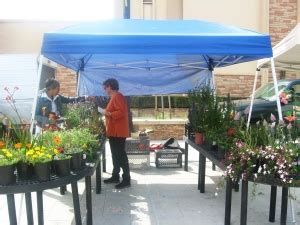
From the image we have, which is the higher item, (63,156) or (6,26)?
(6,26)

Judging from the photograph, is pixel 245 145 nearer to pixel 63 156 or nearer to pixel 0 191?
pixel 63 156

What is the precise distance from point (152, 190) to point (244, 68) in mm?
9153

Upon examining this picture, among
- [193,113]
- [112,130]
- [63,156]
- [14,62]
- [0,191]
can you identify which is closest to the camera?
[0,191]

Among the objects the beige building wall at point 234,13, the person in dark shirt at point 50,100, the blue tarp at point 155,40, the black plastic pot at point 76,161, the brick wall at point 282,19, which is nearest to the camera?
the black plastic pot at point 76,161

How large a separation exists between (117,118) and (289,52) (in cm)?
288

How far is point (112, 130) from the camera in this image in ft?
19.4

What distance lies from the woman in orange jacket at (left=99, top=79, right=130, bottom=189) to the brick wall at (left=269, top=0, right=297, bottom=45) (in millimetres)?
10047

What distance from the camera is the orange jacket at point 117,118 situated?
19.1 ft

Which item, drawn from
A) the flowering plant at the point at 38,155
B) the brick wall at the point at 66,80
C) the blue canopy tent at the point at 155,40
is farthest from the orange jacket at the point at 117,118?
the brick wall at the point at 66,80

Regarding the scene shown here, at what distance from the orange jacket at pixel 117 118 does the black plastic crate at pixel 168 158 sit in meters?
1.79

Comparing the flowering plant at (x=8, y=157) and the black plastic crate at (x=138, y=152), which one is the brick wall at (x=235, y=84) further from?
the flowering plant at (x=8, y=157)

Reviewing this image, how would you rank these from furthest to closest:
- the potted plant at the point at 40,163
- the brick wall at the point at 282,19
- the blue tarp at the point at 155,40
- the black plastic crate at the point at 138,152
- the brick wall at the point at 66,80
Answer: the brick wall at the point at 282,19 → the brick wall at the point at 66,80 → the black plastic crate at the point at 138,152 → the blue tarp at the point at 155,40 → the potted plant at the point at 40,163

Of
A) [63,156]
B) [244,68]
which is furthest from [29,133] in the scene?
[244,68]

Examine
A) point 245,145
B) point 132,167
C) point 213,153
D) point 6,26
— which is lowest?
point 132,167
